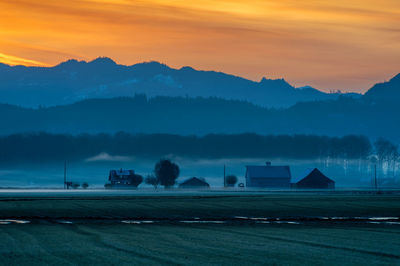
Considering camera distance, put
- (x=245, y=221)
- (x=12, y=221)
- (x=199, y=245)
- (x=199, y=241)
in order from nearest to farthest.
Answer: (x=199, y=245)
(x=199, y=241)
(x=12, y=221)
(x=245, y=221)

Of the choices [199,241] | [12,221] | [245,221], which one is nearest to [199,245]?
[199,241]

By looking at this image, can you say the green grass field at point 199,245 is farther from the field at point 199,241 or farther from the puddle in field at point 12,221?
the puddle in field at point 12,221

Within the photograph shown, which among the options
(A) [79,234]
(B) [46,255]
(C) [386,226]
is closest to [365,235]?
(C) [386,226]

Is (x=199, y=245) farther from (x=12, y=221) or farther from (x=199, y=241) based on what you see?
(x=12, y=221)

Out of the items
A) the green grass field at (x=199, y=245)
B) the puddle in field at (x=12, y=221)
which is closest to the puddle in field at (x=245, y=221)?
the puddle in field at (x=12, y=221)

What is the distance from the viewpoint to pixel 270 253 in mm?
35219

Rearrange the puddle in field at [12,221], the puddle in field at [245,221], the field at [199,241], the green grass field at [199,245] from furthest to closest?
the puddle in field at [245,221], the puddle in field at [12,221], the field at [199,241], the green grass field at [199,245]

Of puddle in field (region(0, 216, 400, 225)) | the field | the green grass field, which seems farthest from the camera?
puddle in field (region(0, 216, 400, 225))

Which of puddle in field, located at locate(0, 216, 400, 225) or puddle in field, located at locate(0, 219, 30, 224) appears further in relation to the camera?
puddle in field, located at locate(0, 216, 400, 225)

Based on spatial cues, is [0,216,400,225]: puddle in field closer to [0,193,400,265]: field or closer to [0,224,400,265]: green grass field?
[0,193,400,265]: field

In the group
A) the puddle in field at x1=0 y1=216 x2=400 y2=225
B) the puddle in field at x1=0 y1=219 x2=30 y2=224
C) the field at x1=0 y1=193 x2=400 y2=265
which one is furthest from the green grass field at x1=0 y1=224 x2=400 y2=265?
the puddle in field at x1=0 y1=216 x2=400 y2=225

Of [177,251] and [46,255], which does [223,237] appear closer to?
[177,251]

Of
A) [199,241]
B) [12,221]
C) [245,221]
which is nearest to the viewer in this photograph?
[199,241]

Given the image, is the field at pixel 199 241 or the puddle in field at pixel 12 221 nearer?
the field at pixel 199 241
